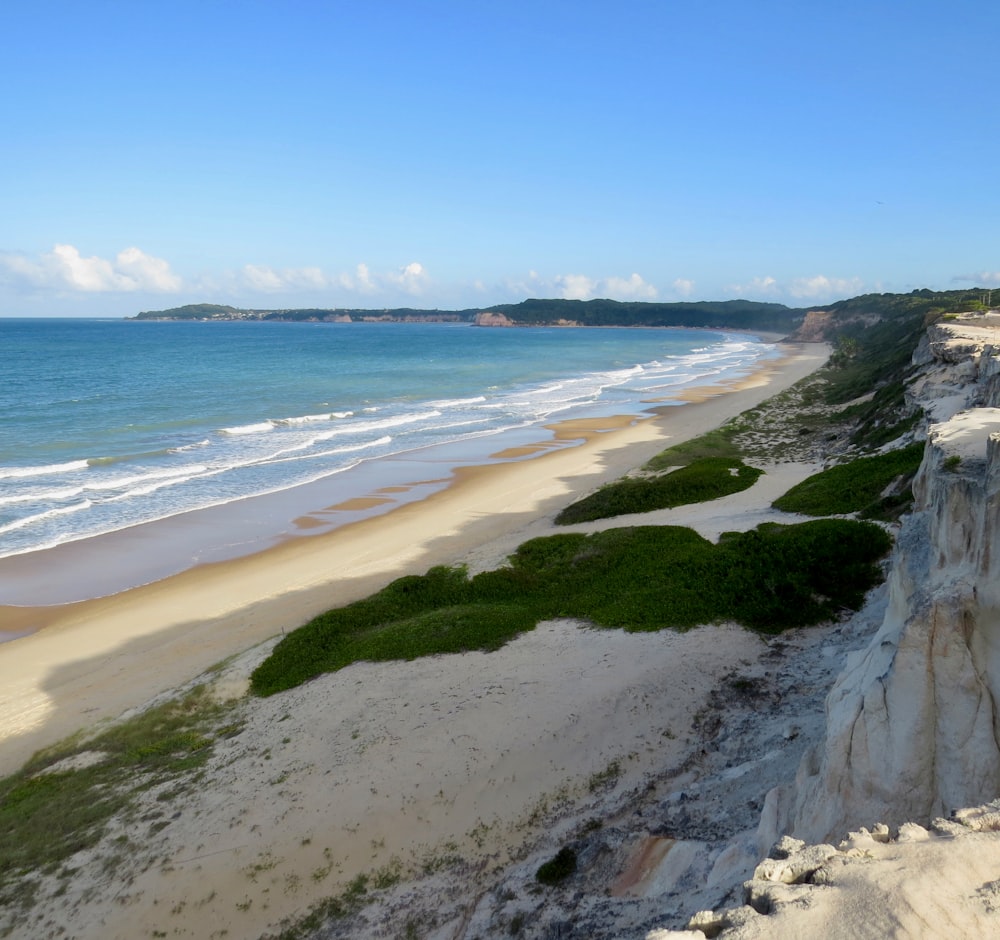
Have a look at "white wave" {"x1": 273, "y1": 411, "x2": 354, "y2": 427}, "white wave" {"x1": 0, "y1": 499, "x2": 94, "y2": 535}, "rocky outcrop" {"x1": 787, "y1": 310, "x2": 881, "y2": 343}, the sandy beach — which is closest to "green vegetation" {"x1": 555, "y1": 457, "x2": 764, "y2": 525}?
the sandy beach

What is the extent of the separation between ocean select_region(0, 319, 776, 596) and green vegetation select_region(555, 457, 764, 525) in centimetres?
1112

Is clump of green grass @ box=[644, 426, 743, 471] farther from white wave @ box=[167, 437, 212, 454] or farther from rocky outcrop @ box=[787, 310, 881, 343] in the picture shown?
rocky outcrop @ box=[787, 310, 881, 343]

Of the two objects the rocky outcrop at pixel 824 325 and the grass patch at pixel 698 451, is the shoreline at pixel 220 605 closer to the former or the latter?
the grass patch at pixel 698 451

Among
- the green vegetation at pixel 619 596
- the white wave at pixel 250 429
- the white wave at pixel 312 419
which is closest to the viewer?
the green vegetation at pixel 619 596

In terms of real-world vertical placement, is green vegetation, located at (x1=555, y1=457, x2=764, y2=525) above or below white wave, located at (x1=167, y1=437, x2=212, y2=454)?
above

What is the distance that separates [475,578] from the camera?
17.0m

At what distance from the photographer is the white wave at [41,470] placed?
32.7 metres

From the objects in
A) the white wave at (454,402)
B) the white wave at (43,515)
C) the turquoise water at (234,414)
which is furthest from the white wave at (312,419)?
the white wave at (43,515)

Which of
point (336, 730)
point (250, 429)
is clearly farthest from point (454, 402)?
point (336, 730)

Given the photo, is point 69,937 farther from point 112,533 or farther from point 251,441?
point 251,441

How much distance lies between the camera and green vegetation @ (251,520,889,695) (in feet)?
44.0

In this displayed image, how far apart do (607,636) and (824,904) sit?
8.75 metres

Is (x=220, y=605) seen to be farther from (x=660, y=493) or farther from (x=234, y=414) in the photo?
(x=234, y=414)

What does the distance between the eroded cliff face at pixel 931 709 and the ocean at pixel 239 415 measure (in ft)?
81.0
